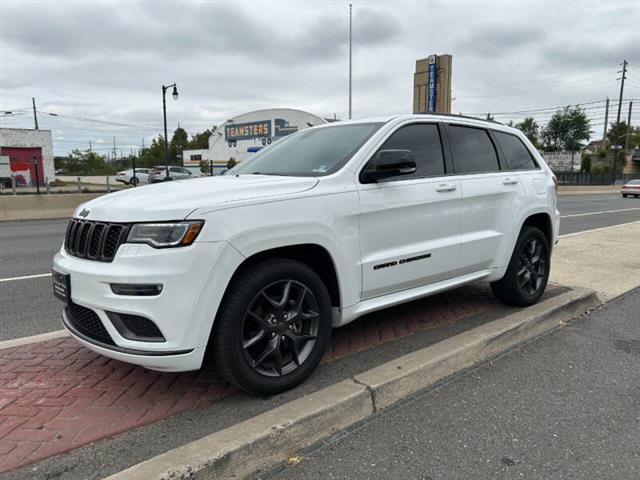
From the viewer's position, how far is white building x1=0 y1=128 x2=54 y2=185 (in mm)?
40375

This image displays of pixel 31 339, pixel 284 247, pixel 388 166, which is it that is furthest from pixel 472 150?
pixel 31 339

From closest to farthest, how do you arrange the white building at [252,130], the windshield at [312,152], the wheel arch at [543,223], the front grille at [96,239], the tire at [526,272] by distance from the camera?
the front grille at [96,239] < the windshield at [312,152] < the tire at [526,272] < the wheel arch at [543,223] < the white building at [252,130]

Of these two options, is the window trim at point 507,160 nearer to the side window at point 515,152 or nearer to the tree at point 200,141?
the side window at point 515,152

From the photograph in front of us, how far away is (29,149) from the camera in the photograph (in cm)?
4184

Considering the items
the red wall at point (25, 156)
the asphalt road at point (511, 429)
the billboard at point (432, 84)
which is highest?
the billboard at point (432, 84)

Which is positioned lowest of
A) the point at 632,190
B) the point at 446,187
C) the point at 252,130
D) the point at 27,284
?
the point at 632,190

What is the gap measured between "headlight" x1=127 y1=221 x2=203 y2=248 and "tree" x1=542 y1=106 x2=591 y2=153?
3760 inches

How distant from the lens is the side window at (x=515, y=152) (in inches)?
196

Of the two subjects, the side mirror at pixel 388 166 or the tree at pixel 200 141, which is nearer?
the side mirror at pixel 388 166

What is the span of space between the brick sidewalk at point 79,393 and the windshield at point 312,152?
144cm

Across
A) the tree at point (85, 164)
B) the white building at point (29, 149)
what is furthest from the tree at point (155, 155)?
the white building at point (29, 149)

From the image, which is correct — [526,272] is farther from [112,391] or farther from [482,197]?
[112,391]

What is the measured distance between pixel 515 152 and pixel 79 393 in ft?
14.6

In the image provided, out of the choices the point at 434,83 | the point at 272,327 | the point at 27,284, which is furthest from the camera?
the point at 434,83
